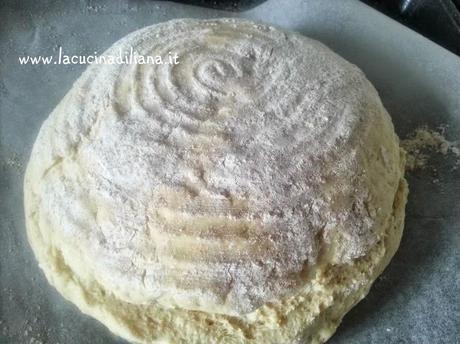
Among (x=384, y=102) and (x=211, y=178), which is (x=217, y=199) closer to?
(x=211, y=178)

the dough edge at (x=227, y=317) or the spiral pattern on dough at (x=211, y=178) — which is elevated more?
the spiral pattern on dough at (x=211, y=178)

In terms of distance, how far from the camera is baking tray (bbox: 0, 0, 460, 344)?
4.68 feet

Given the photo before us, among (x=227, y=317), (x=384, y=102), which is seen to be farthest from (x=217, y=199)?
(x=384, y=102)

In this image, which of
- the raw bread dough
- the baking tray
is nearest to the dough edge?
the raw bread dough

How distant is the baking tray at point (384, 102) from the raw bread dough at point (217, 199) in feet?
0.51

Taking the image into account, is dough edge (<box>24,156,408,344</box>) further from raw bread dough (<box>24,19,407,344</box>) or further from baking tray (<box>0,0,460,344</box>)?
baking tray (<box>0,0,460,344</box>)

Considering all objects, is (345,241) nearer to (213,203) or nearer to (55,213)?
(213,203)

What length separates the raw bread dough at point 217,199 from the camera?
1.17 m

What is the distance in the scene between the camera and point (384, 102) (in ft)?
5.84

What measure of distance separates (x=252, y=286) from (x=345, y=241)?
→ 0.24m

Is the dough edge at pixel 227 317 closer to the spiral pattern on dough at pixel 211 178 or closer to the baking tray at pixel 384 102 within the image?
the spiral pattern on dough at pixel 211 178

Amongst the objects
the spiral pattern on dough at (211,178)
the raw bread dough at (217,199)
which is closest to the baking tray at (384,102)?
the raw bread dough at (217,199)

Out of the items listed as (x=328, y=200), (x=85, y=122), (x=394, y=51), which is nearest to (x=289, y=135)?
(x=328, y=200)

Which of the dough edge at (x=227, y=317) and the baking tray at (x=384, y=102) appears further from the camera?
the baking tray at (x=384, y=102)
